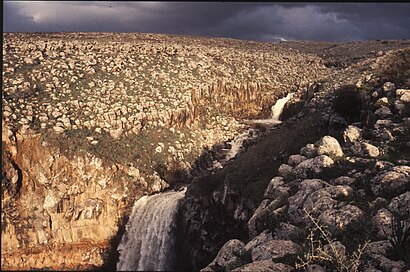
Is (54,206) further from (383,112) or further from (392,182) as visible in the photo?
(392,182)

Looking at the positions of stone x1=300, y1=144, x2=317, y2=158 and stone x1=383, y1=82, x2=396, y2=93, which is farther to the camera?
stone x1=383, y1=82, x2=396, y2=93

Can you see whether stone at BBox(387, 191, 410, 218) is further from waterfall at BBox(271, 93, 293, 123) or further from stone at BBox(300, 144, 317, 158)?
waterfall at BBox(271, 93, 293, 123)

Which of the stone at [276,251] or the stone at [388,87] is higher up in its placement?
the stone at [388,87]

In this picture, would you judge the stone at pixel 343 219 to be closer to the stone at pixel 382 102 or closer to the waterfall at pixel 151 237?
the stone at pixel 382 102

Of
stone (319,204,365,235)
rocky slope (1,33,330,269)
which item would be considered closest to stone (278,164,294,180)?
stone (319,204,365,235)

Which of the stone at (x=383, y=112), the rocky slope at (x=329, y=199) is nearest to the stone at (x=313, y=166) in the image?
Result: the rocky slope at (x=329, y=199)
